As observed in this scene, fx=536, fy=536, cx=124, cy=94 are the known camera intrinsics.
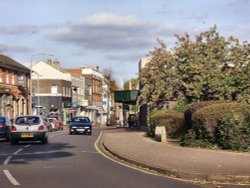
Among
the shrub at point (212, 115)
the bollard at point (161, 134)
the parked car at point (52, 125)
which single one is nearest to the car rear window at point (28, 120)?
the bollard at point (161, 134)

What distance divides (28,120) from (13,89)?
3834cm

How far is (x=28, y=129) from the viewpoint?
2727 centimetres

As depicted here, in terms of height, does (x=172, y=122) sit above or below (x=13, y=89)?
below

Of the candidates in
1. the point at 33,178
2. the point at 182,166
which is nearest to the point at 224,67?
the point at 182,166

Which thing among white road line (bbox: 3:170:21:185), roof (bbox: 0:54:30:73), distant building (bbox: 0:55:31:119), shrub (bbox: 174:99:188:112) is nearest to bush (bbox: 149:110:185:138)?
shrub (bbox: 174:99:188:112)

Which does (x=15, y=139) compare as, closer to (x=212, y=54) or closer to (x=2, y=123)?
(x=2, y=123)

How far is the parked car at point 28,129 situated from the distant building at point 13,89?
113 feet

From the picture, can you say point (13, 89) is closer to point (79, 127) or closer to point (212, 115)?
point (79, 127)

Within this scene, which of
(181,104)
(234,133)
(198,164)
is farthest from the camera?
(181,104)

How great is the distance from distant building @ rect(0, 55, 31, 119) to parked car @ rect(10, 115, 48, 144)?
34372 millimetres

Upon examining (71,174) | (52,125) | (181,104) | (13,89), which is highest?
(13,89)

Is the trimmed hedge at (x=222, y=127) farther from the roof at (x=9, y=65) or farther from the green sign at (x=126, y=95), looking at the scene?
the roof at (x=9, y=65)

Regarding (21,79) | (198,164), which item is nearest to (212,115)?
(198,164)

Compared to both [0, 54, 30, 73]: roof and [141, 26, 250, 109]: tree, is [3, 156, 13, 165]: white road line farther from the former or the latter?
[0, 54, 30, 73]: roof
